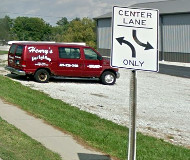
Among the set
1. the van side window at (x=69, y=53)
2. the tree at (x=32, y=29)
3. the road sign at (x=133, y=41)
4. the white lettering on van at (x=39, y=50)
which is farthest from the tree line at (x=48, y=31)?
the road sign at (x=133, y=41)

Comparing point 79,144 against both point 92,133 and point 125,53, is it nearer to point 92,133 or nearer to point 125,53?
point 92,133

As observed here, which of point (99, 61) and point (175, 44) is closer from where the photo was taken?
point (99, 61)

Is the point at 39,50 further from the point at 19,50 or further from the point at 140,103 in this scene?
the point at 140,103

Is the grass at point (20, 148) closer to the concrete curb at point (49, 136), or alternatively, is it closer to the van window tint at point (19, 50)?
the concrete curb at point (49, 136)

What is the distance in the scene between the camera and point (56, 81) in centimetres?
2177

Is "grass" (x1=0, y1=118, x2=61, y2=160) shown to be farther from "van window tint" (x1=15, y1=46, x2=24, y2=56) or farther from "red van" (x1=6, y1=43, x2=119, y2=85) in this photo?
"van window tint" (x1=15, y1=46, x2=24, y2=56)

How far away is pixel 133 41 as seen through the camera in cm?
503

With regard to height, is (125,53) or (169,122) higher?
(125,53)

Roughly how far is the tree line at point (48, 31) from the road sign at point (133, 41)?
6998 centimetres

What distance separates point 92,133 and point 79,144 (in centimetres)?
98

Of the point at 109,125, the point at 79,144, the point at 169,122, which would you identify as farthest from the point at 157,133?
the point at 79,144

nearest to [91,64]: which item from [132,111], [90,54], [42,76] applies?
[90,54]

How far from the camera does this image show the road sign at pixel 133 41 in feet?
16.5

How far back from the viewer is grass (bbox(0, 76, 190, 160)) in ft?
24.7
